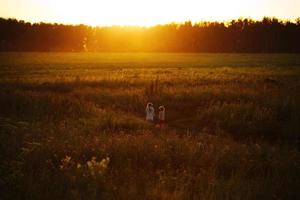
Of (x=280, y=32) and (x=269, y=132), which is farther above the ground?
(x=280, y=32)

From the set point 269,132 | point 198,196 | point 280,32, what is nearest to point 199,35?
point 280,32

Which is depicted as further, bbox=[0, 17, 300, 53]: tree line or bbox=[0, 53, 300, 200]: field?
bbox=[0, 17, 300, 53]: tree line

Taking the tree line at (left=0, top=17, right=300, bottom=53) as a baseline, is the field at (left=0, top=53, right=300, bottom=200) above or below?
below

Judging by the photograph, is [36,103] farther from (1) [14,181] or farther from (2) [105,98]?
(1) [14,181]

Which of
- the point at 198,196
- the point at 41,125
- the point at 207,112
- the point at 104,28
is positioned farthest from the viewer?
the point at 104,28

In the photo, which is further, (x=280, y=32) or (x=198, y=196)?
(x=280, y=32)

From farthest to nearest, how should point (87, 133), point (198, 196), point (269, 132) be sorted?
point (269, 132), point (87, 133), point (198, 196)

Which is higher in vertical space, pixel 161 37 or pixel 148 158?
pixel 161 37

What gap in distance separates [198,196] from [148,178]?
1.08 meters

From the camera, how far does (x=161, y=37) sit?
106500mm

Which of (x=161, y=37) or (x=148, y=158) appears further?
(x=161, y=37)

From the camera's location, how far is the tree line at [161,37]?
305 ft

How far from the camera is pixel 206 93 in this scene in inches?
677

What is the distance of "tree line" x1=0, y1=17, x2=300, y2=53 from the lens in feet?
305
